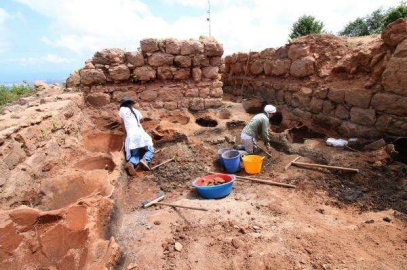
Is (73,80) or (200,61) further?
(200,61)

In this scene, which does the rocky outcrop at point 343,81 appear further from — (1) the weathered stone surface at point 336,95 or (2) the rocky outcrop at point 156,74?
(2) the rocky outcrop at point 156,74

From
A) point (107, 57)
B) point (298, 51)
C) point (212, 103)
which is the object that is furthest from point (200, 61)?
point (298, 51)

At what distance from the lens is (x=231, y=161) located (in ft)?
15.4

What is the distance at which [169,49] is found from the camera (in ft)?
18.6

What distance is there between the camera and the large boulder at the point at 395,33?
409cm

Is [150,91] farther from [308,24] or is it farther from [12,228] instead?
[308,24]

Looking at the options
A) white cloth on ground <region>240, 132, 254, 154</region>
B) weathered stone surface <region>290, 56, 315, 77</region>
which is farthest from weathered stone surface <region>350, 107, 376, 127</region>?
white cloth on ground <region>240, 132, 254, 154</region>

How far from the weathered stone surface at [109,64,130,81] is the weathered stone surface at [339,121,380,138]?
5001 millimetres

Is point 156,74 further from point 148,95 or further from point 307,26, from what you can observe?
point 307,26

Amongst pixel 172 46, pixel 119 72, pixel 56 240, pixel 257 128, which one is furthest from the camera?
pixel 172 46

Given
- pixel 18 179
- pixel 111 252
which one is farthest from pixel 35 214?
pixel 111 252

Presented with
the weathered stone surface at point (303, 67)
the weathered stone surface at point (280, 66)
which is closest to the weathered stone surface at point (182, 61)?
the weathered stone surface at point (280, 66)

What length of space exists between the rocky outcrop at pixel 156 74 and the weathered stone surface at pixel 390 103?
345cm

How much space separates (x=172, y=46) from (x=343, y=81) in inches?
157
